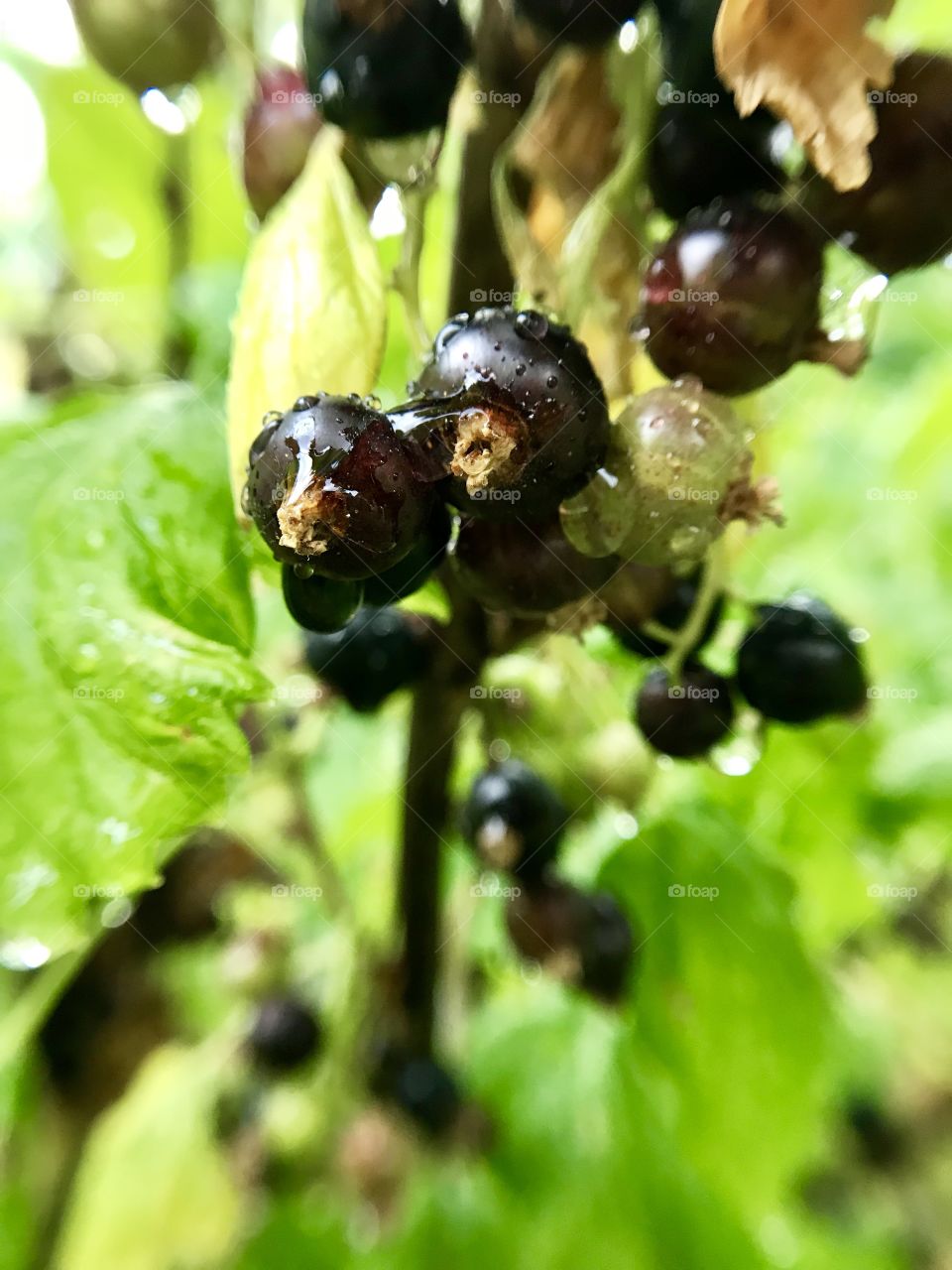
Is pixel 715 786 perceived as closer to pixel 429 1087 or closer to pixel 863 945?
pixel 429 1087

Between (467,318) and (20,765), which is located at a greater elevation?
(467,318)

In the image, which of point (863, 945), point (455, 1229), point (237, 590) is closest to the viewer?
point (237, 590)

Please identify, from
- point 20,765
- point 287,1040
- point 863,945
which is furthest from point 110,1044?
point 863,945

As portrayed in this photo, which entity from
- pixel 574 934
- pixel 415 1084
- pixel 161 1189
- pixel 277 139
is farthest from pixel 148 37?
pixel 161 1189

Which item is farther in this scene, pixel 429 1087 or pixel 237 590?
pixel 429 1087

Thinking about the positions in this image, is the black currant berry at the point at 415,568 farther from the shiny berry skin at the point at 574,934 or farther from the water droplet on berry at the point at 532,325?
Answer: the shiny berry skin at the point at 574,934

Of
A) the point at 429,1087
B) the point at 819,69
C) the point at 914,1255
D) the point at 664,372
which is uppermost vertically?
the point at 819,69
